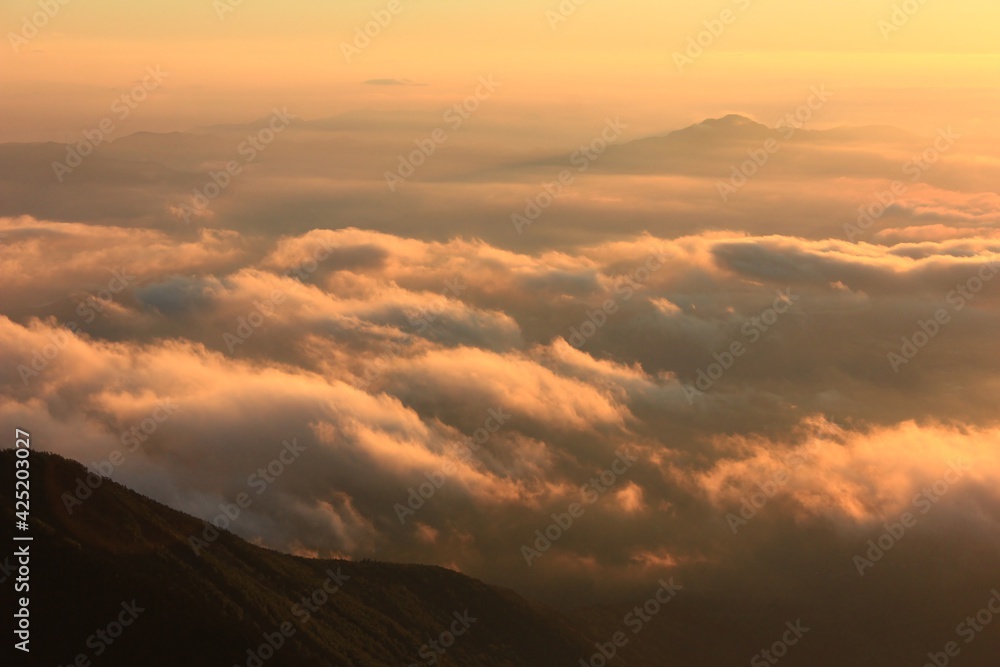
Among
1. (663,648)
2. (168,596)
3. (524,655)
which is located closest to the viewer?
(168,596)

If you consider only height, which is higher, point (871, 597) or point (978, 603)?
point (978, 603)

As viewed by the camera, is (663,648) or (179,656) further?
(663,648)

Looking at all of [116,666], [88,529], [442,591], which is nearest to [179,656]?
[116,666]

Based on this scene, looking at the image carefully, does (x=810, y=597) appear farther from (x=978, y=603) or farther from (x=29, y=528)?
(x=29, y=528)

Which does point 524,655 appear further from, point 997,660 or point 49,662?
point 997,660

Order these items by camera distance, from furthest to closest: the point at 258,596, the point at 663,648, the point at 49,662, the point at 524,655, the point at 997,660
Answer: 1. the point at 997,660
2. the point at 663,648
3. the point at 524,655
4. the point at 258,596
5. the point at 49,662

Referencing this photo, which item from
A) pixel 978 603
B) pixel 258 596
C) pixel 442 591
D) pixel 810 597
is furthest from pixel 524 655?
pixel 978 603

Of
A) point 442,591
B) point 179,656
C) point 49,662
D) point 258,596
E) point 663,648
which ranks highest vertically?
point 663,648
